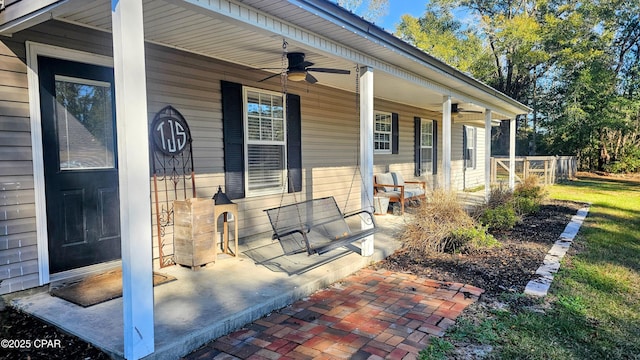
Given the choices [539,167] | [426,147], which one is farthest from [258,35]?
[539,167]

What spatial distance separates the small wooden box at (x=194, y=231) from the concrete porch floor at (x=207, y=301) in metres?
0.12

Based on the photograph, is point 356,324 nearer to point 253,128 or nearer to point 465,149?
point 253,128

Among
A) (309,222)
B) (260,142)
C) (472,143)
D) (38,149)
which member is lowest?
(309,222)

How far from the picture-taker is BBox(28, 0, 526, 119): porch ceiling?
2.82 metres

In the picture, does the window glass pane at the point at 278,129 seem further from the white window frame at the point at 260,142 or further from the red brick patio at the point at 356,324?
the red brick patio at the point at 356,324

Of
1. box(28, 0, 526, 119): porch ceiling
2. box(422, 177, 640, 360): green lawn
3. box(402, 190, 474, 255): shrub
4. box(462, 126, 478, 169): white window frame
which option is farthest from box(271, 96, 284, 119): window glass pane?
box(462, 126, 478, 169): white window frame

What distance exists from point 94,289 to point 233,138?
7.37 ft

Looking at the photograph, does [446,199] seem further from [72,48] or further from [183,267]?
[72,48]

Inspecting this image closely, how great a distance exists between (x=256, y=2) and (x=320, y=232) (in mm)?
2465

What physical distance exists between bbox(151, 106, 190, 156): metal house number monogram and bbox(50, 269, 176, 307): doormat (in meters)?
1.33

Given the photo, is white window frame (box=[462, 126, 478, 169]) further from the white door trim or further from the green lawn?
the white door trim

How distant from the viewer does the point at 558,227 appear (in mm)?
6453

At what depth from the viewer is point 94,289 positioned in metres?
3.22

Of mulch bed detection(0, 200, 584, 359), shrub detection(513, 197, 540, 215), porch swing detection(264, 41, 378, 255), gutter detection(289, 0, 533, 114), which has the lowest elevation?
mulch bed detection(0, 200, 584, 359)
